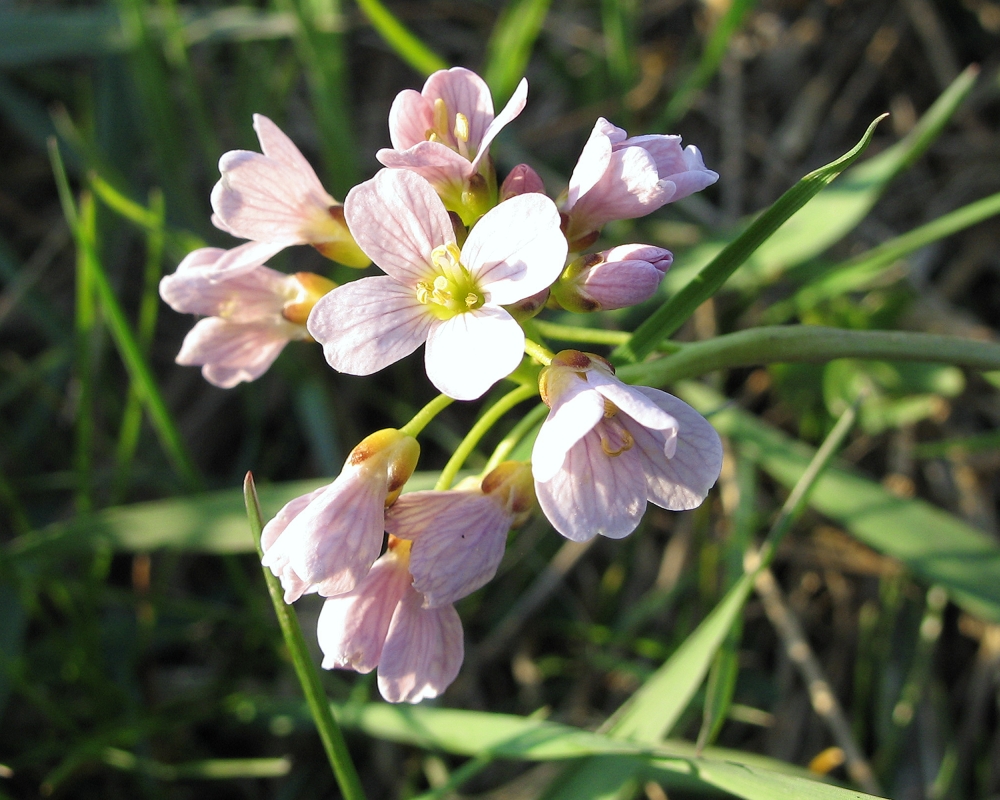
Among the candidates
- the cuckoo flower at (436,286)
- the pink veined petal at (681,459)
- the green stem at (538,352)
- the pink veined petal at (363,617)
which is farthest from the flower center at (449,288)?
the pink veined petal at (363,617)

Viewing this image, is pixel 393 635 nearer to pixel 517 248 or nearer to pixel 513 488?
pixel 513 488

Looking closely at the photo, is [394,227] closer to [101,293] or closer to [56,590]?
[101,293]

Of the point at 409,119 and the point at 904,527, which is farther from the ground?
the point at 409,119

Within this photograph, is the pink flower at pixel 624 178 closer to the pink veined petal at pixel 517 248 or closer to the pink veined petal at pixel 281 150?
the pink veined petal at pixel 517 248

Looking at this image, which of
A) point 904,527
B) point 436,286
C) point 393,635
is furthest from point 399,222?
point 904,527

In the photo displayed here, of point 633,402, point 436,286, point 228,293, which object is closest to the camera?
point 633,402
